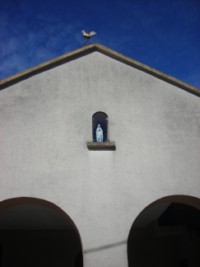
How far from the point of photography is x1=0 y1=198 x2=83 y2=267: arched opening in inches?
396

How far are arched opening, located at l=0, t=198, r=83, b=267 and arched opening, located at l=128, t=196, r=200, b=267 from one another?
6.48 feet

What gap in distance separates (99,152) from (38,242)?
16.3 feet

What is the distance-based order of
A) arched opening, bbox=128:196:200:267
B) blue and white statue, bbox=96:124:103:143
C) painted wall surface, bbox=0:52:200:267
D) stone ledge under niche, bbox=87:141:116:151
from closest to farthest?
1. painted wall surface, bbox=0:52:200:267
2. stone ledge under niche, bbox=87:141:116:151
3. blue and white statue, bbox=96:124:103:143
4. arched opening, bbox=128:196:200:267

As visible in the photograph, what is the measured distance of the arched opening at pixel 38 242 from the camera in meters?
10.1

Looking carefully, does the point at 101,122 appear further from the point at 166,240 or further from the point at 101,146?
the point at 166,240

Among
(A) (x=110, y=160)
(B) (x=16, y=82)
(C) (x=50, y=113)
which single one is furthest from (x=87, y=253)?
(B) (x=16, y=82)

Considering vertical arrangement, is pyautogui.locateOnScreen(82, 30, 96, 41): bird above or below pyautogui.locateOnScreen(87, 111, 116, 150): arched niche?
above

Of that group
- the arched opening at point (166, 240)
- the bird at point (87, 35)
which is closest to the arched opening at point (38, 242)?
the arched opening at point (166, 240)

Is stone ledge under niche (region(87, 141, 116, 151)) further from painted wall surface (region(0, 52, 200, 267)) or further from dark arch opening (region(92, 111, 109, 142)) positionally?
dark arch opening (region(92, 111, 109, 142))

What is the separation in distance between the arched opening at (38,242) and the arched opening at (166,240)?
1.97m

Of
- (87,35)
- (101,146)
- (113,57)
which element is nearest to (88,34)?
(87,35)

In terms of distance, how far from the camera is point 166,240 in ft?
36.7

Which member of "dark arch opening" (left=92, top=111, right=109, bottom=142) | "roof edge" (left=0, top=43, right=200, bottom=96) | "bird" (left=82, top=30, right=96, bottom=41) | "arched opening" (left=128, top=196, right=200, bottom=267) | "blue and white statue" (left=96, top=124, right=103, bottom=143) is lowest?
"arched opening" (left=128, top=196, right=200, bottom=267)

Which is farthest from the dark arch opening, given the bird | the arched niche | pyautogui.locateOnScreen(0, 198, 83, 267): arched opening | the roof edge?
pyautogui.locateOnScreen(0, 198, 83, 267): arched opening
